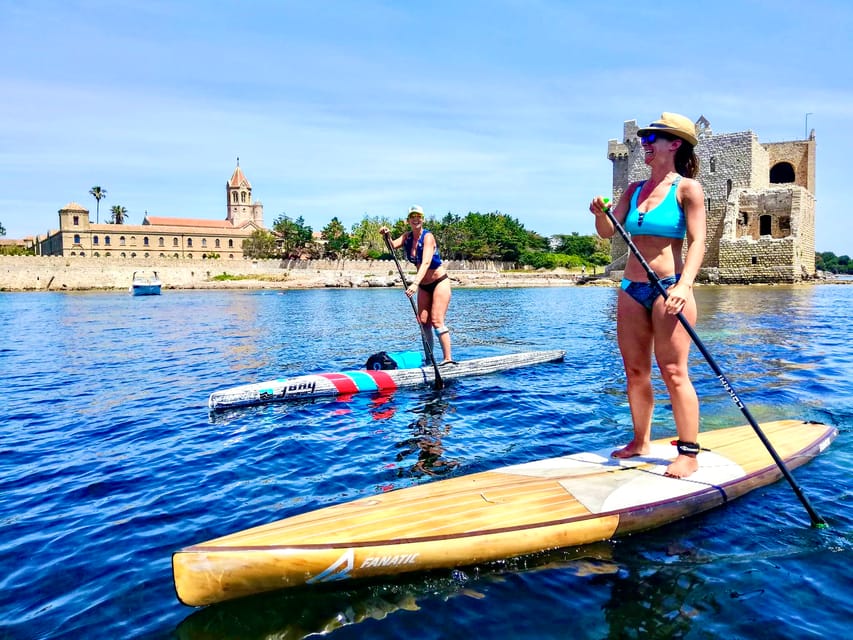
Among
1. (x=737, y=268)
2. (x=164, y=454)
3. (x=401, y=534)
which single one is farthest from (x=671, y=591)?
(x=737, y=268)

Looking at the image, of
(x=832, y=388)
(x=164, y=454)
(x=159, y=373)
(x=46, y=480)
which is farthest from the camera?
(x=159, y=373)

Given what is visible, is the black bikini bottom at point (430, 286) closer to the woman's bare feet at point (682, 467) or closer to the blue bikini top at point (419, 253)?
the blue bikini top at point (419, 253)

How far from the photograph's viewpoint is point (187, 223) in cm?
11969

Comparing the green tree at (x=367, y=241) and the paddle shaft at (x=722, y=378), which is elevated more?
the green tree at (x=367, y=241)

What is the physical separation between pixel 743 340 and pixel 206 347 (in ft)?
49.0

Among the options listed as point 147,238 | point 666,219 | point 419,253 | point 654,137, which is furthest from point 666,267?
point 147,238

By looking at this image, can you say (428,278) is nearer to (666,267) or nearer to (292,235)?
(666,267)

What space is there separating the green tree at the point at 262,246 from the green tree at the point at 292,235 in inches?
69.5

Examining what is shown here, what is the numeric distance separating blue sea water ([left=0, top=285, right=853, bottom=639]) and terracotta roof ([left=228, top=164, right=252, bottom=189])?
12902 cm

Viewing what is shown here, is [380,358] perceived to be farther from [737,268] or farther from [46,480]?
[737,268]

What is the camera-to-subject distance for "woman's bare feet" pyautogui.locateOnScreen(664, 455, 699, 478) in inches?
196

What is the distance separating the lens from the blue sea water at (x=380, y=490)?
3621 mm

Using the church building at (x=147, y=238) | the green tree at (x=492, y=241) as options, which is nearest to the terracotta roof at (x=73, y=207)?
the church building at (x=147, y=238)

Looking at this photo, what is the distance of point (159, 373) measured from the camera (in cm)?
1306
